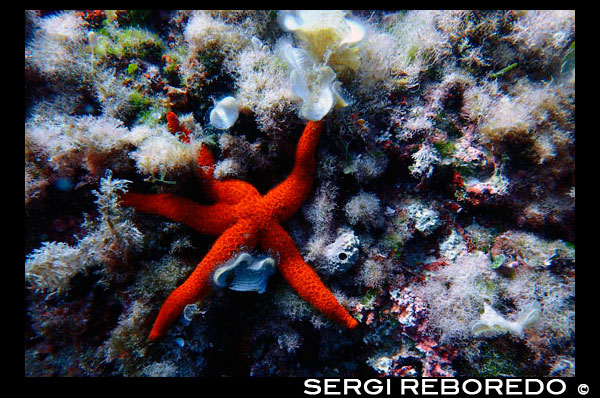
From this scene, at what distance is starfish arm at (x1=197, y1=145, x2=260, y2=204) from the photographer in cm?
319

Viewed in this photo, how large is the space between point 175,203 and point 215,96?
159 cm

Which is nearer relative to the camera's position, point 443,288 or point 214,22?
point 443,288

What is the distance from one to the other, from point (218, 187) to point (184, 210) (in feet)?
1.58

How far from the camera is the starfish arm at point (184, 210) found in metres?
3.08

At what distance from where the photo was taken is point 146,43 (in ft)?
12.2

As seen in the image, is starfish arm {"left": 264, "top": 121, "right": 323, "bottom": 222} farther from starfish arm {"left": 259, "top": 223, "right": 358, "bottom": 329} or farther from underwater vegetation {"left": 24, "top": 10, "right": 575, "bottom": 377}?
starfish arm {"left": 259, "top": 223, "right": 358, "bottom": 329}

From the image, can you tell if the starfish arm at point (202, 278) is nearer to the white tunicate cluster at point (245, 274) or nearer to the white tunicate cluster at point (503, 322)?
the white tunicate cluster at point (245, 274)

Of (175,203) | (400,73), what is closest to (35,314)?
(175,203)

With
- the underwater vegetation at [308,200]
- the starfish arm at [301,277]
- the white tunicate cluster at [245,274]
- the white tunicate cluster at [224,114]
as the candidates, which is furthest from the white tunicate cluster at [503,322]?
the white tunicate cluster at [224,114]

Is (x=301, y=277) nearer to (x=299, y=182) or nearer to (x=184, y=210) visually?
(x=299, y=182)

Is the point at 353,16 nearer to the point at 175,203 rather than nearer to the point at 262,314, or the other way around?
the point at 175,203

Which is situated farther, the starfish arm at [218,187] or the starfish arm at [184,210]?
the starfish arm at [218,187]

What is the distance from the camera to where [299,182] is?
10.6ft

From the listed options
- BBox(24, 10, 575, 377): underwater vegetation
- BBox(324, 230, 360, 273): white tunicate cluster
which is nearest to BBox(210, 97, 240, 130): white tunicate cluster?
BBox(24, 10, 575, 377): underwater vegetation
